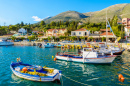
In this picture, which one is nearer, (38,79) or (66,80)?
(38,79)

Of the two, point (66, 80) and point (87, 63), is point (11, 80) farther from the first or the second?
point (87, 63)

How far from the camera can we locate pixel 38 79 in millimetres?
11633

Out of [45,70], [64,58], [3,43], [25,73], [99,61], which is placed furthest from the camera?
[3,43]

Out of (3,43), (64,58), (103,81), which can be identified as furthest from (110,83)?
(3,43)

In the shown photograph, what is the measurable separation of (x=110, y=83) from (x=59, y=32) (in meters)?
72.1

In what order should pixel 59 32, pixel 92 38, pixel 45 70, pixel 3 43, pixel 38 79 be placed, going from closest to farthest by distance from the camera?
1. pixel 38 79
2. pixel 45 70
3. pixel 92 38
4. pixel 3 43
5. pixel 59 32

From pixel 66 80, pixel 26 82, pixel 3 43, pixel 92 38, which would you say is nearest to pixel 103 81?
pixel 66 80

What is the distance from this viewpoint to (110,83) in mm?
11953

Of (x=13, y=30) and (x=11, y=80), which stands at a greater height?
(x=13, y=30)

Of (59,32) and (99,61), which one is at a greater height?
(59,32)

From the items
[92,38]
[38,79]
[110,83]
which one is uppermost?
[92,38]

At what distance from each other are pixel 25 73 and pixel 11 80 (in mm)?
2381

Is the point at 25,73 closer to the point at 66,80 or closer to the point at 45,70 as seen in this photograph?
the point at 45,70

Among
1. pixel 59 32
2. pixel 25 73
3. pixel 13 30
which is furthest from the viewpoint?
pixel 13 30
